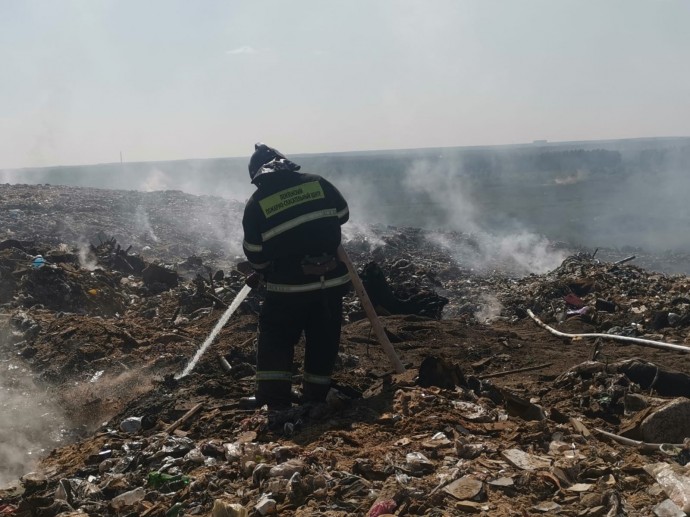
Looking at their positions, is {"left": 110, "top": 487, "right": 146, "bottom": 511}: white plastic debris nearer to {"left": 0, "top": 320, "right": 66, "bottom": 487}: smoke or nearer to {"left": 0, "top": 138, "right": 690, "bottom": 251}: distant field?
{"left": 0, "top": 320, "right": 66, "bottom": 487}: smoke

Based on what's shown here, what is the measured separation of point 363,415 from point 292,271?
3.76 ft

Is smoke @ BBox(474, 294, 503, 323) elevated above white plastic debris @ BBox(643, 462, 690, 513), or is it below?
below

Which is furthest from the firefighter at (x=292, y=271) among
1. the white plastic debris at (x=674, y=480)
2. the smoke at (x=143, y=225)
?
the smoke at (x=143, y=225)

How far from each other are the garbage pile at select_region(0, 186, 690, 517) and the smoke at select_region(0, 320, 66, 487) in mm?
137

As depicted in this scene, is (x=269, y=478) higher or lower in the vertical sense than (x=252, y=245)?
lower

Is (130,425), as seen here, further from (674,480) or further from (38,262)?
(38,262)

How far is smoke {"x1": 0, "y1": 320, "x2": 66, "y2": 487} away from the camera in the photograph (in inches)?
181

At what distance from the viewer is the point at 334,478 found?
3.22 m

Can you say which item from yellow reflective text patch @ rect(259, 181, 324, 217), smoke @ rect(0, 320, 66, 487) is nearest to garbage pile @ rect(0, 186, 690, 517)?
smoke @ rect(0, 320, 66, 487)

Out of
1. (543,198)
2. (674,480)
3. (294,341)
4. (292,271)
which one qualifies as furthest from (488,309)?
(543,198)

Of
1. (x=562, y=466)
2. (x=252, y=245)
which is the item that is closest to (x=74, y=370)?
(x=252, y=245)

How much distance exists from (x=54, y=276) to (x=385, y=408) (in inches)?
284

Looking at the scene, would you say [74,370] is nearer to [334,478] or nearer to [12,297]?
[12,297]

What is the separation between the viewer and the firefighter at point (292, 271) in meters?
4.62
